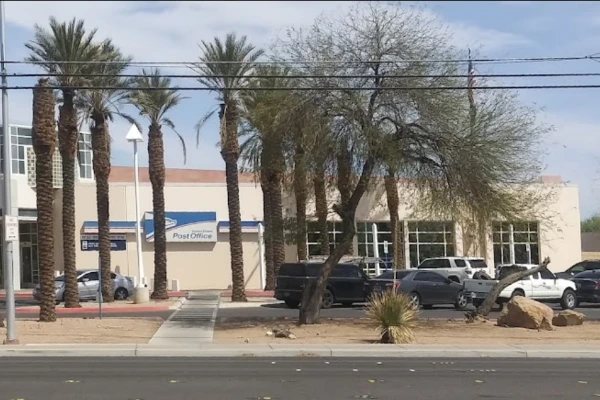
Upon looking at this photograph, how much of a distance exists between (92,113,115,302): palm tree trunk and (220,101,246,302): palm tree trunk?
4852mm

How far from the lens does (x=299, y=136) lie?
22.4 metres

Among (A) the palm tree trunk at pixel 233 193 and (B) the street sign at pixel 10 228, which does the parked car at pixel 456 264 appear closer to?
(A) the palm tree trunk at pixel 233 193

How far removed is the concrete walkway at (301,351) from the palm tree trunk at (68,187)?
34.9 ft

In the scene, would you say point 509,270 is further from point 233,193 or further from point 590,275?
point 233,193

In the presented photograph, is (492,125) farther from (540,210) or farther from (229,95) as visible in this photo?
(229,95)

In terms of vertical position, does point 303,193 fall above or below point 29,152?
below

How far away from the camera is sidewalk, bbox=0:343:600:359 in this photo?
1795cm

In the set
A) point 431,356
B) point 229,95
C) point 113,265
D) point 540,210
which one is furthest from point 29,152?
point 431,356

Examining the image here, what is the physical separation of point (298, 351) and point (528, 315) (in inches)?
315

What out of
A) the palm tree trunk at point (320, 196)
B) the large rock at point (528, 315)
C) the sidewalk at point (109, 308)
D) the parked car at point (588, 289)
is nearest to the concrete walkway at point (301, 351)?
the large rock at point (528, 315)

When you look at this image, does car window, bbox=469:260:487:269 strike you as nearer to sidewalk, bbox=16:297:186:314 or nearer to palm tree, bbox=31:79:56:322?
sidewalk, bbox=16:297:186:314
